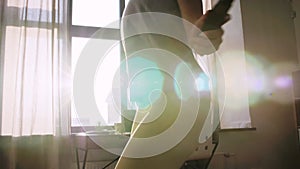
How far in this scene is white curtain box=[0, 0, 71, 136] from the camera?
2.13 metres

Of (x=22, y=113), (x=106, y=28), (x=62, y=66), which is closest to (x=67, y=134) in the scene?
(x=22, y=113)

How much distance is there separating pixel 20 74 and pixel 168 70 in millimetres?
1632

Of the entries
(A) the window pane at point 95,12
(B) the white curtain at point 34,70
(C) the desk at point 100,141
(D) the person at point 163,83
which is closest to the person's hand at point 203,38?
(D) the person at point 163,83

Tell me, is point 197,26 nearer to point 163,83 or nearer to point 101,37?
point 163,83

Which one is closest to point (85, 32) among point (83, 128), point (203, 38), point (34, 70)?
point (34, 70)

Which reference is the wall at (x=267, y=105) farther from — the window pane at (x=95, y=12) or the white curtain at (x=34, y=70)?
the white curtain at (x=34, y=70)

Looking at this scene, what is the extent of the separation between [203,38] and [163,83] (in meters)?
0.15

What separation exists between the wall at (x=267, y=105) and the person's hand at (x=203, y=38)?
205cm

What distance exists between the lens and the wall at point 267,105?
2838 mm

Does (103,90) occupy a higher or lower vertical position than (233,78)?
lower

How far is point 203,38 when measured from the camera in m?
0.82

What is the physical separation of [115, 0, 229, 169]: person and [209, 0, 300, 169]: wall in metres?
2.06

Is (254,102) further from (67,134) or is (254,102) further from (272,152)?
(67,134)

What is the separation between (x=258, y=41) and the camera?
299 cm
